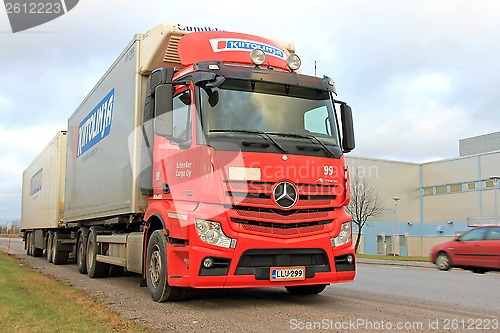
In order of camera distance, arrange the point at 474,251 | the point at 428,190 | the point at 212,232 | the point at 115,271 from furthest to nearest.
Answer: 1. the point at 428,190
2. the point at 474,251
3. the point at 115,271
4. the point at 212,232

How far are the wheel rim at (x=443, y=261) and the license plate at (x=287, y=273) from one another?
39.8 feet

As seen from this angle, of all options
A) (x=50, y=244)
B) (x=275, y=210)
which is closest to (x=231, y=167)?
(x=275, y=210)

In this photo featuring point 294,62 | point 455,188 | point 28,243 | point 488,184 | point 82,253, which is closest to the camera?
point 294,62

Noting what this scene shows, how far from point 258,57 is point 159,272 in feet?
11.4

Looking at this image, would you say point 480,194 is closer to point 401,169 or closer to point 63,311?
point 401,169

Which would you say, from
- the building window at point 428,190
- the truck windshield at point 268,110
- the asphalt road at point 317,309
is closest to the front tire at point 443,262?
the asphalt road at point 317,309

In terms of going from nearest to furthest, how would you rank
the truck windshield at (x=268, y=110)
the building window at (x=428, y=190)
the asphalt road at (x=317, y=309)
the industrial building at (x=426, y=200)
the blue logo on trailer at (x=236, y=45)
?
1. the asphalt road at (x=317, y=309)
2. the truck windshield at (x=268, y=110)
3. the blue logo on trailer at (x=236, y=45)
4. the industrial building at (x=426, y=200)
5. the building window at (x=428, y=190)

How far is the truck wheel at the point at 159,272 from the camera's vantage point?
7.79 metres

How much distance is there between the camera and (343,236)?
7809 millimetres

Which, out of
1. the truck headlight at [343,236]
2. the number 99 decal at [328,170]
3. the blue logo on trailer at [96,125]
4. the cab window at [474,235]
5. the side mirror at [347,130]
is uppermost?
the blue logo on trailer at [96,125]

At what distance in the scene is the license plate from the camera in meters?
7.31

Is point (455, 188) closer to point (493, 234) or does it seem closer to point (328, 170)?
point (493, 234)

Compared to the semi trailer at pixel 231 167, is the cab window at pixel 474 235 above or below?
below

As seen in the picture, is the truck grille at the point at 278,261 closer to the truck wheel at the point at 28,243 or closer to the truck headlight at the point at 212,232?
the truck headlight at the point at 212,232
